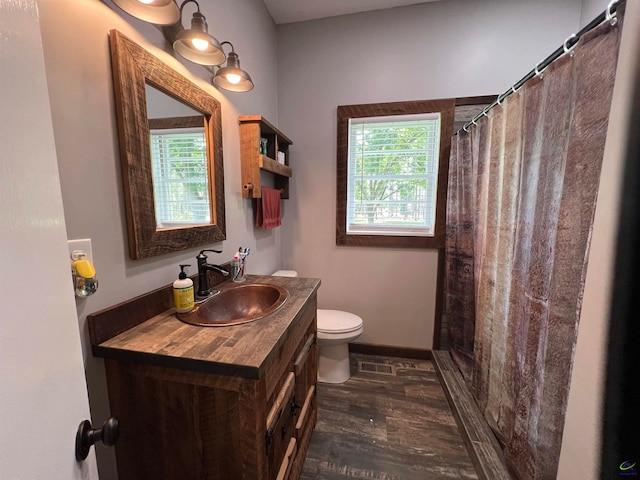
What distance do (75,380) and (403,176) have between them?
6.94 ft

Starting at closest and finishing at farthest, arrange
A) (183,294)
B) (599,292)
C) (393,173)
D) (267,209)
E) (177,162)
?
(599,292), (183,294), (177,162), (267,209), (393,173)

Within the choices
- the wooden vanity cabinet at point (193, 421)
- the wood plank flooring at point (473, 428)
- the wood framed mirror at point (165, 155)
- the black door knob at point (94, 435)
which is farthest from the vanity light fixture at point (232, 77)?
the wood plank flooring at point (473, 428)

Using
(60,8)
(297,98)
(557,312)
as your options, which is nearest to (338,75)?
(297,98)

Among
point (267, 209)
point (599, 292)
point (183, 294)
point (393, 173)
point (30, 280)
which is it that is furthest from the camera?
point (393, 173)

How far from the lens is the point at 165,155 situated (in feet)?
3.47

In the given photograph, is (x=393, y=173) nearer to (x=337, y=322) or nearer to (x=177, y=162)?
(x=337, y=322)

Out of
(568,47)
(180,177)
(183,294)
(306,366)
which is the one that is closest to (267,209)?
(180,177)

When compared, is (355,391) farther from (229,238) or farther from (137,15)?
(137,15)

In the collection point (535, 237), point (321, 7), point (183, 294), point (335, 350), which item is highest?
point (321, 7)

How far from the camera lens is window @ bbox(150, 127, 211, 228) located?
3.37 ft

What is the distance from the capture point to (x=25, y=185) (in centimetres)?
39

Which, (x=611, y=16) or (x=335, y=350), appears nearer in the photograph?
(x=611, y=16)

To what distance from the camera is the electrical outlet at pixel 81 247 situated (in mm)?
731

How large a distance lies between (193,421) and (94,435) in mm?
347
